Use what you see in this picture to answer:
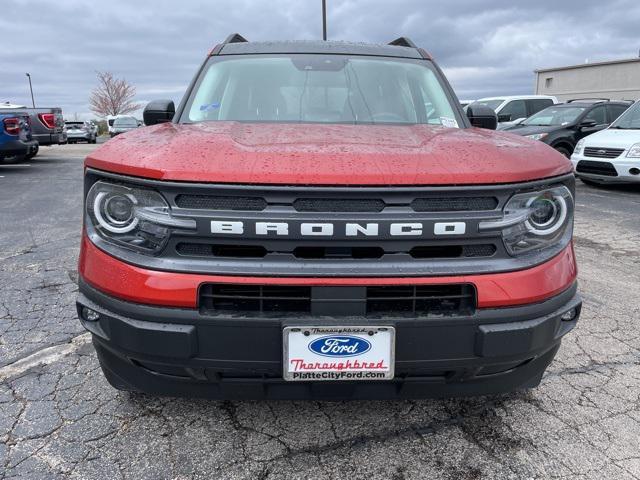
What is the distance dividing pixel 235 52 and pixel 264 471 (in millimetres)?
2554

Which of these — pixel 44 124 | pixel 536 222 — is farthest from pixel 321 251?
pixel 44 124

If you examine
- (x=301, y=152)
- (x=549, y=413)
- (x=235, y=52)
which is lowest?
(x=549, y=413)

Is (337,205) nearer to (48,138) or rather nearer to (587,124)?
(587,124)

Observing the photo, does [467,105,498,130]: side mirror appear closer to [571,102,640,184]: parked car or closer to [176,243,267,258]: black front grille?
[176,243,267,258]: black front grille

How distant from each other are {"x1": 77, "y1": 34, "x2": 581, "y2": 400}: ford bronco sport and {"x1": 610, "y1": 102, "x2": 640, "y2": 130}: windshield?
878 cm

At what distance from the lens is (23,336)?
10.3 ft

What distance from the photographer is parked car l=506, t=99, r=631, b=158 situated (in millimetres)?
10352

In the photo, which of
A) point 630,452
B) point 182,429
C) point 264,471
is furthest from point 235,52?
point 630,452

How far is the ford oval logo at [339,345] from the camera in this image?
169 cm

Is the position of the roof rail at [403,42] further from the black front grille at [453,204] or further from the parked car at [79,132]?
the parked car at [79,132]

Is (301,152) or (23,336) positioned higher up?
(301,152)

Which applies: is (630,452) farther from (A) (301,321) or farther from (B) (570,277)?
(A) (301,321)

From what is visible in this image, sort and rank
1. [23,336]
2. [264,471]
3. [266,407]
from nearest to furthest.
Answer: [264,471] → [266,407] → [23,336]

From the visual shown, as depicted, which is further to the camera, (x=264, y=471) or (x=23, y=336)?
(x=23, y=336)
